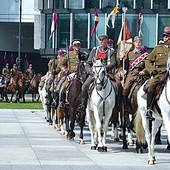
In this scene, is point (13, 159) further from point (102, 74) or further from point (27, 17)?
point (27, 17)

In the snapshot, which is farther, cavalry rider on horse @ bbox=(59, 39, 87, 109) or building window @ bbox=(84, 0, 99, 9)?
building window @ bbox=(84, 0, 99, 9)

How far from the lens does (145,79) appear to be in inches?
662

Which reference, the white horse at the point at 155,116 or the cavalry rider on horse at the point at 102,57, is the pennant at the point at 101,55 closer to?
the cavalry rider on horse at the point at 102,57

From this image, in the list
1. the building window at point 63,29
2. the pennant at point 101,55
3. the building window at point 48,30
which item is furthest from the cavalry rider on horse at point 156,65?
the building window at point 48,30

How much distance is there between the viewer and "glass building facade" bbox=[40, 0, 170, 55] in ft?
185

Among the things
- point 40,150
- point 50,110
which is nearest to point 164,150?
point 40,150

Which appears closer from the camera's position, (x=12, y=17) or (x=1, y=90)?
(x=1, y=90)

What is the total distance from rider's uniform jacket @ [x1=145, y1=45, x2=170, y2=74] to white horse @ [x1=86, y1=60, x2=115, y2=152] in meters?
1.89

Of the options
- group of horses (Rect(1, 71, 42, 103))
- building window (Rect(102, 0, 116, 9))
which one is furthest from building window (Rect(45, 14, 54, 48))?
group of horses (Rect(1, 71, 42, 103))

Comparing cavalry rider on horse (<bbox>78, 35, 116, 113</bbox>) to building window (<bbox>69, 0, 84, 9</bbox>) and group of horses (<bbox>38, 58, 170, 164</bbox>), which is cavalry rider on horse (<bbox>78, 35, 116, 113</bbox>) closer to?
group of horses (<bbox>38, 58, 170, 164</bbox>)

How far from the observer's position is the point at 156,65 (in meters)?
14.6

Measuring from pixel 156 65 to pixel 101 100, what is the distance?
252 centimetres

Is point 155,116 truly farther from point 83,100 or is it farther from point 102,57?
point 83,100

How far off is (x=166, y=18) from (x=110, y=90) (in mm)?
40840
